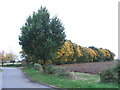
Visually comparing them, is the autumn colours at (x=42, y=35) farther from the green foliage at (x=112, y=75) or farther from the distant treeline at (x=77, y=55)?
the distant treeline at (x=77, y=55)

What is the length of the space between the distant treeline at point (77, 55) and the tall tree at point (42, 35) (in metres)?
14.9

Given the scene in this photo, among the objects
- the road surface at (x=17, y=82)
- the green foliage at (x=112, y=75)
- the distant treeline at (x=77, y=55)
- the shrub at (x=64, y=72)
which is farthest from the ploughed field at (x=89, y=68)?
the road surface at (x=17, y=82)

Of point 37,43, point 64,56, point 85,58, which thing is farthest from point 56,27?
point 85,58

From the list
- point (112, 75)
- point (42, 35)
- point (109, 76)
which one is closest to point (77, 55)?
point (42, 35)

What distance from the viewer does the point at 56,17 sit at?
2541cm

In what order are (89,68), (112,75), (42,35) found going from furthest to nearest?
(89,68) → (42,35) → (112,75)

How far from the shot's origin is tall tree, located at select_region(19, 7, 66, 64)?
78.3 feet

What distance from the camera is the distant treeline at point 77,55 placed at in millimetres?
49591

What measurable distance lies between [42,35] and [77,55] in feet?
124

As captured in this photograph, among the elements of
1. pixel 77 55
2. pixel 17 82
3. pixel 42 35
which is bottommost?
pixel 17 82

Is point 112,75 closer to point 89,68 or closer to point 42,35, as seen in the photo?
point 42,35

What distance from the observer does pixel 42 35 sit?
77.4ft

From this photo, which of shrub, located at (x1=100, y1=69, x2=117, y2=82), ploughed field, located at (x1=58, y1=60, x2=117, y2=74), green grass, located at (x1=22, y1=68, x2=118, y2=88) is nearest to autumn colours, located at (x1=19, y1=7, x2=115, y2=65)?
ploughed field, located at (x1=58, y1=60, x2=117, y2=74)

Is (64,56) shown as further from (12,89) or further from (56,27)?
(12,89)
